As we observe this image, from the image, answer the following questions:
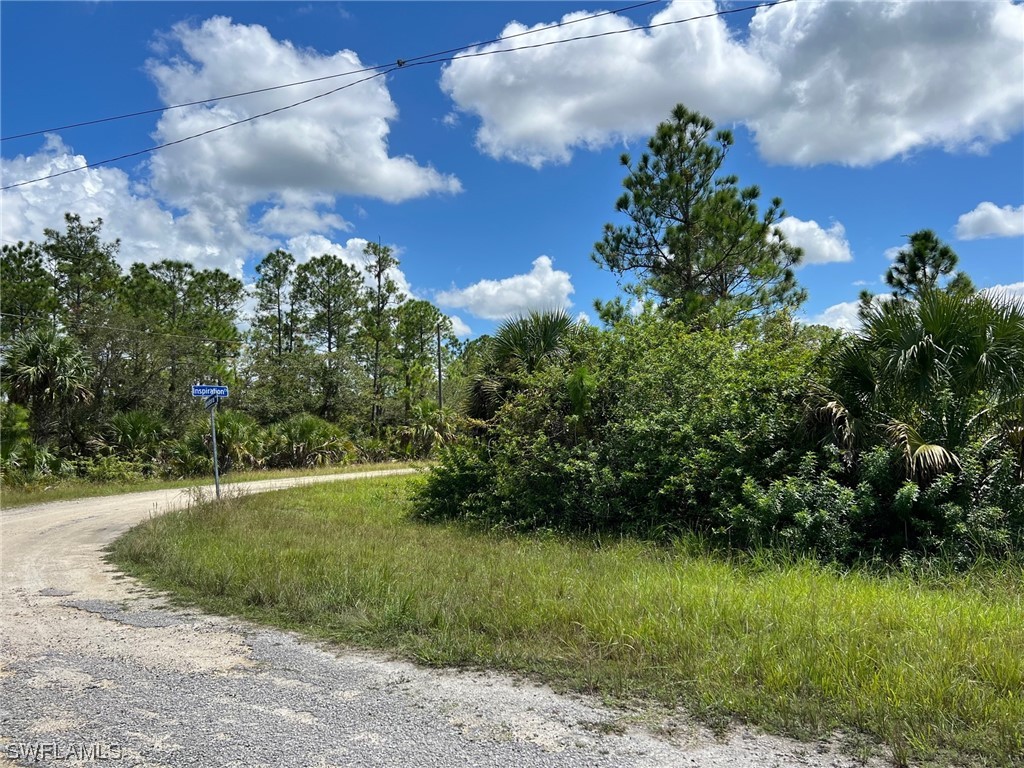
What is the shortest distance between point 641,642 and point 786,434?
534 cm

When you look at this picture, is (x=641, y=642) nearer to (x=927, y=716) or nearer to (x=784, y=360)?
(x=927, y=716)

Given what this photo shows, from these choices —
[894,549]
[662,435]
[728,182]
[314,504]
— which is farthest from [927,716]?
[728,182]

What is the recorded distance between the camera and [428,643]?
489 centimetres

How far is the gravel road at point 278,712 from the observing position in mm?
3293

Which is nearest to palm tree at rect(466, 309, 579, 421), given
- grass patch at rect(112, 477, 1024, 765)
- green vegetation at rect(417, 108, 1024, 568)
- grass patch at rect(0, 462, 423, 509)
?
green vegetation at rect(417, 108, 1024, 568)

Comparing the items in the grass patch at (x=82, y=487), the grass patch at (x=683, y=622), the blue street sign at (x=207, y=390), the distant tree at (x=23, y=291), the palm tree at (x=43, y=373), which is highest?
the distant tree at (x=23, y=291)

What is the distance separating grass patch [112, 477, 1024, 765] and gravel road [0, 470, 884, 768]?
314 mm

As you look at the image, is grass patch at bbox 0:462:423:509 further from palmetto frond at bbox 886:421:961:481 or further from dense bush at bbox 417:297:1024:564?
palmetto frond at bbox 886:421:961:481

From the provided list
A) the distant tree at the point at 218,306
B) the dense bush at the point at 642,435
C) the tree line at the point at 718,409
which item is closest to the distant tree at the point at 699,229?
the tree line at the point at 718,409

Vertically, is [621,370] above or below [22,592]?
above

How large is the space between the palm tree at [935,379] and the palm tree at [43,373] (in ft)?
85.1

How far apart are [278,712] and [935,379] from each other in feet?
25.6

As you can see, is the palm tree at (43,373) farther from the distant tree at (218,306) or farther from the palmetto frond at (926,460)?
the palmetto frond at (926,460)

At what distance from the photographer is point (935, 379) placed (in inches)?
308
